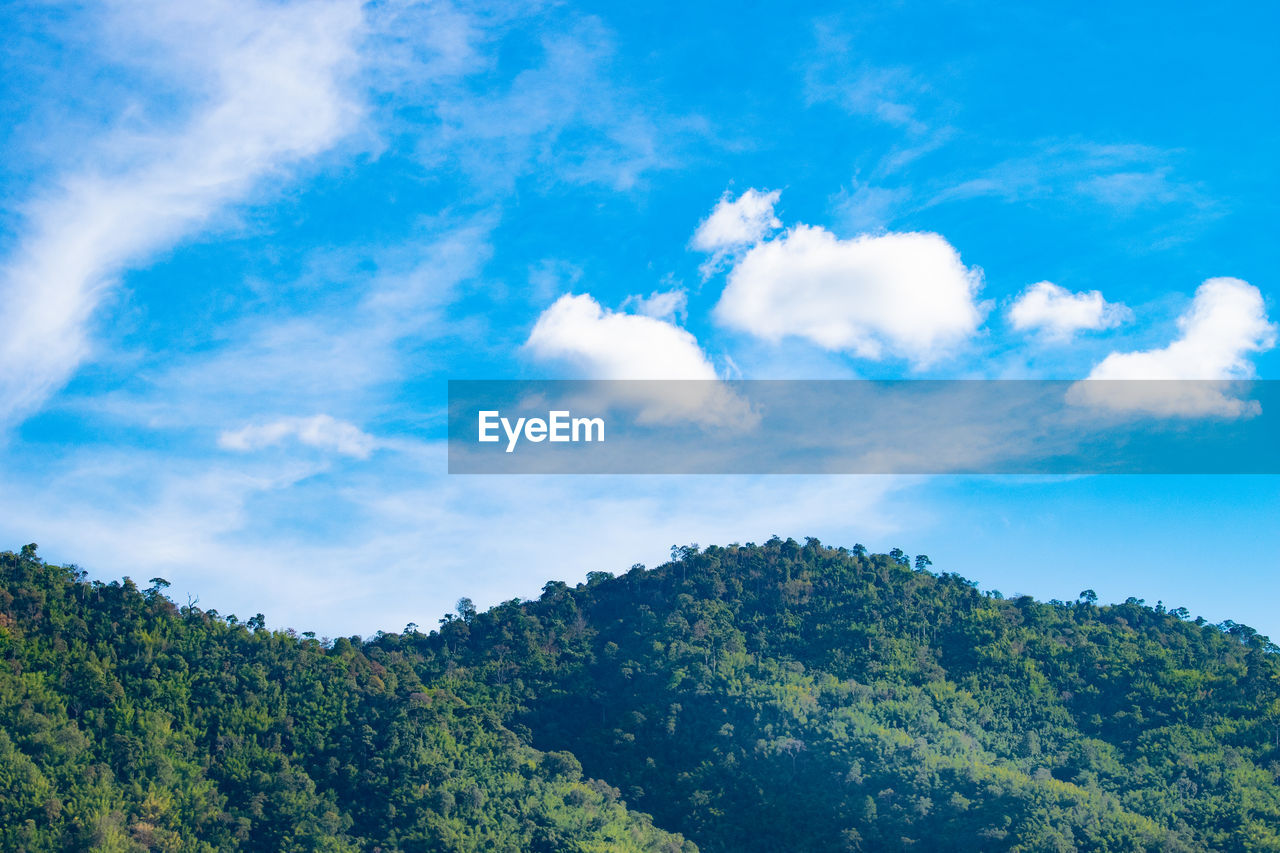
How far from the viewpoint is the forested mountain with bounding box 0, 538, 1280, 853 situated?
64.8 meters

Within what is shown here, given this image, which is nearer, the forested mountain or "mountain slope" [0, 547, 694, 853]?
"mountain slope" [0, 547, 694, 853]

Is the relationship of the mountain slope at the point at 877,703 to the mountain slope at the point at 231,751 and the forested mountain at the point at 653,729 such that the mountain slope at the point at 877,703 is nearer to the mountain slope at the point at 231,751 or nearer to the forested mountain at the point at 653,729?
the forested mountain at the point at 653,729

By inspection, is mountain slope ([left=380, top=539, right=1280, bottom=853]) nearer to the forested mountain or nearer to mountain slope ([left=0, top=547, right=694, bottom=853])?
the forested mountain

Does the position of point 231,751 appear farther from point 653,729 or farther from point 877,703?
point 877,703

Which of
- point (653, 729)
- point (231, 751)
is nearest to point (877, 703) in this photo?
point (653, 729)

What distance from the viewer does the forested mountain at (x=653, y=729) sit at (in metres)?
64.8

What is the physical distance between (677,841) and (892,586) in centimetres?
3989

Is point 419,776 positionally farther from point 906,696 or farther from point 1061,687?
point 1061,687

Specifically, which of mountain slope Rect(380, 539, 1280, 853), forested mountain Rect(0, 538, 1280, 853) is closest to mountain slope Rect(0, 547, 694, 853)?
forested mountain Rect(0, 538, 1280, 853)

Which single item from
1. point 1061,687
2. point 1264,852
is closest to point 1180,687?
point 1061,687

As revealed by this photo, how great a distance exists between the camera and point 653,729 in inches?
3236

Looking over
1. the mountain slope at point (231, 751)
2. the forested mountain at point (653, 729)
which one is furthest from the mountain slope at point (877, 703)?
the mountain slope at point (231, 751)

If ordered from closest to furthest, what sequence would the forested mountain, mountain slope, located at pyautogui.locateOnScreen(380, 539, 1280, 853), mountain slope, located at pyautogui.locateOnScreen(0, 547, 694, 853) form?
mountain slope, located at pyautogui.locateOnScreen(0, 547, 694, 853), the forested mountain, mountain slope, located at pyautogui.locateOnScreen(380, 539, 1280, 853)

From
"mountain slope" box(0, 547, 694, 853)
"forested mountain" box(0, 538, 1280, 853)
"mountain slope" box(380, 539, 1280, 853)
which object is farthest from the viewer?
"mountain slope" box(380, 539, 1280, 853)
